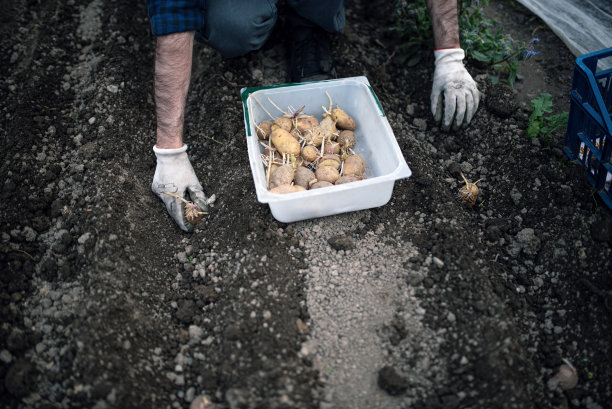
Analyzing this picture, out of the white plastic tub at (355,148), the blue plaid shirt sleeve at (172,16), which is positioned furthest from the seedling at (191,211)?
the blue plaid shirt sleeve at (172,16)

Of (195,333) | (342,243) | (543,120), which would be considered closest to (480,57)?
(543,120)

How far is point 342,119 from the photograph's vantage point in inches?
78.4

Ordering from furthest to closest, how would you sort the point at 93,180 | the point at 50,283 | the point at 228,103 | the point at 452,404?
1. the point at 228,103
2. the point at 93,180
3. the point at 50,283
4. the point at 452,404

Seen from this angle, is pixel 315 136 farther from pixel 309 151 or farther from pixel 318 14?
pixel 318 14

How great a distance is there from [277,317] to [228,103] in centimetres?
115

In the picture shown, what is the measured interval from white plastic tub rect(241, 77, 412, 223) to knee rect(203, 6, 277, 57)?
339mm

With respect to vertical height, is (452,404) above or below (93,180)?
below

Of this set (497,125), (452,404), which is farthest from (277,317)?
(497,125)

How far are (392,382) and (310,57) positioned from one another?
1570mm

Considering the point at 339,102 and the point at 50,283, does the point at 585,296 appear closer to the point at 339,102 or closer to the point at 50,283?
the point at 339,102

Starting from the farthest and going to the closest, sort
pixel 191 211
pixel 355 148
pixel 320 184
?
pixel 355 148 < pixel 191 211 < pixel 320 184

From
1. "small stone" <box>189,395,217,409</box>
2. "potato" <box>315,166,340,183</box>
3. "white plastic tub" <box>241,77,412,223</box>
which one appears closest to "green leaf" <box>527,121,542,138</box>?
"white plastic tub" <box>241,77,412,223</box>

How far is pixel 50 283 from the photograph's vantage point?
166 cm

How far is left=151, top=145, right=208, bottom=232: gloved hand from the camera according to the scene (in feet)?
6.07
